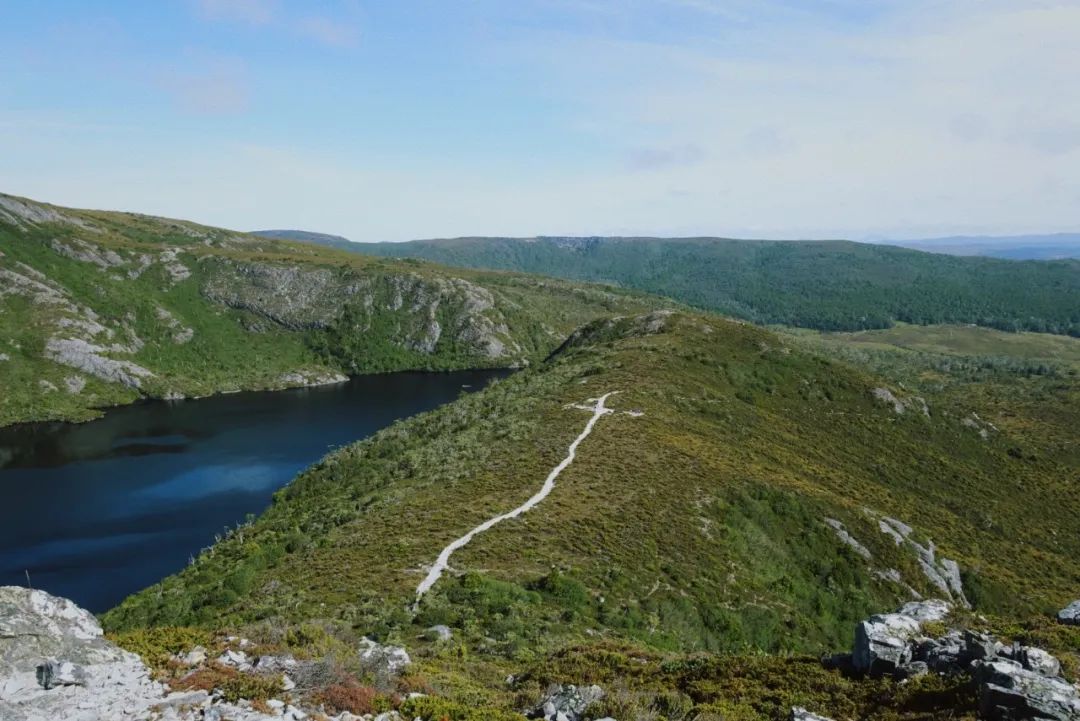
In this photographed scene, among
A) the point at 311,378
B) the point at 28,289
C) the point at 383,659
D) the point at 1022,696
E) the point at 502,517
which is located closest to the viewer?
the point at 1022,696

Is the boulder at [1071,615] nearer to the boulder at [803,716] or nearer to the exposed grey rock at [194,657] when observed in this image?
the boulder at [803,716]

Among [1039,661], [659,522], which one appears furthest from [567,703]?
[659,522]

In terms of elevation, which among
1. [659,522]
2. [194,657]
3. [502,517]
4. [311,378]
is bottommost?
[311,378]

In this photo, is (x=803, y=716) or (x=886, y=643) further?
(x=886, y=643)

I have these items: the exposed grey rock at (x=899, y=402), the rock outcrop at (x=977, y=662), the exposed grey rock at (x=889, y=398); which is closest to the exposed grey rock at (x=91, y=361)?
the exposed grey rock at (x=889, y=398)

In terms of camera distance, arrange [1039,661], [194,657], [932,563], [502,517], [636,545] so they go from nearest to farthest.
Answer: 1. [1039,661]
2. [194,657]
3. [636,545]
4. [502,517]
5. [932,563]

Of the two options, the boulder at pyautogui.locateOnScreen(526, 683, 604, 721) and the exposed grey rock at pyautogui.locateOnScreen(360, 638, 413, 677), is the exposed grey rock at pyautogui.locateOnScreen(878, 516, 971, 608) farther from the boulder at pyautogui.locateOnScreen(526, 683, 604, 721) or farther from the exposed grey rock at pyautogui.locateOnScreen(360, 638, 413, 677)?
the exposed grey rock at pyautogui.locateOnScreen(360, 638, 413, 677)

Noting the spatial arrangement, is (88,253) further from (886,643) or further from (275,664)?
(886,643)

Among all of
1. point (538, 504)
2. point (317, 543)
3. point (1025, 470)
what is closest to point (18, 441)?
point (317, 543)

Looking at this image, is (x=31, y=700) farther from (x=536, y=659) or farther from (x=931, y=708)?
(x=931, y=708)
